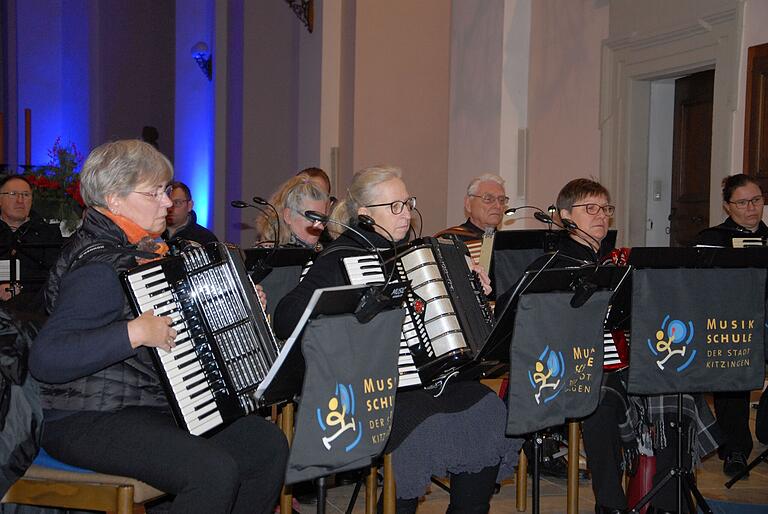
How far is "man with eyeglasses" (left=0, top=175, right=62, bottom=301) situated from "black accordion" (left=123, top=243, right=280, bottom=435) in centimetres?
313

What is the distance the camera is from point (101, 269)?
2.39 meters

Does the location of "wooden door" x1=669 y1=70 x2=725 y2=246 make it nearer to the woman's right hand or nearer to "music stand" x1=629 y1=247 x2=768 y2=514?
"music stand" x1=629 y1=247 x2=768 y2=514

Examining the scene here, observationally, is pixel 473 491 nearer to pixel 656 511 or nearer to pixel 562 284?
pixel 562 284

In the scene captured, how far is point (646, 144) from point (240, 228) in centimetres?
587

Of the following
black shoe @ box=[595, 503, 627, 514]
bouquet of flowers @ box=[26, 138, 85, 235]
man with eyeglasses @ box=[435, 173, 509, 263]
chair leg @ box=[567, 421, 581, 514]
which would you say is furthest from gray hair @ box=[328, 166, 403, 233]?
bouquet of flowers @ box=[26, 138, 85, 235]

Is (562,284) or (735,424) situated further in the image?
(735,424)

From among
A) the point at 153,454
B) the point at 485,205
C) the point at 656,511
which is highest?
the point at 485,205

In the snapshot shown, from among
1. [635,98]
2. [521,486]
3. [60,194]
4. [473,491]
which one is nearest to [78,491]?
[473,491]

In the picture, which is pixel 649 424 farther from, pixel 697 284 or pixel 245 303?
pixel 245 303

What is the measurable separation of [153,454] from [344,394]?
53 cm

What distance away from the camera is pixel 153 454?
2396 mm

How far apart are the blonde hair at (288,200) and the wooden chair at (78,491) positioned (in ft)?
6.04

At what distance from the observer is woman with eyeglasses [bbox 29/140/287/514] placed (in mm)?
2365

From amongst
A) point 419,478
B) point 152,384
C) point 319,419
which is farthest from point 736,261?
point 152,384
